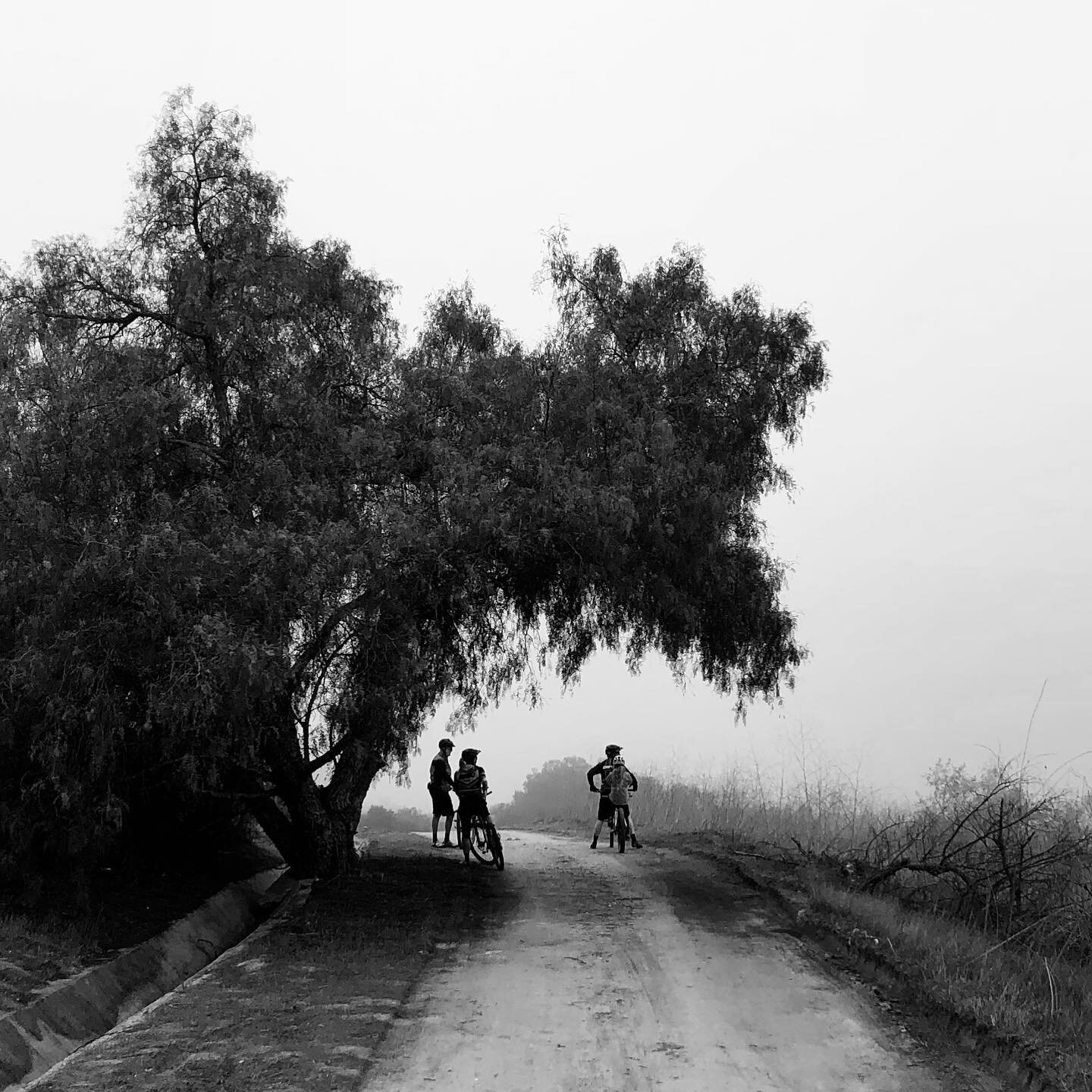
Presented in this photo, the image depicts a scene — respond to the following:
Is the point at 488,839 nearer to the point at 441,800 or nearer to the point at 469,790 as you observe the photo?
the point at 469,790

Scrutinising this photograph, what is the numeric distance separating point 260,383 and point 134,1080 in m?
8.14

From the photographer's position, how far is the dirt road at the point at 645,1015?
673cm

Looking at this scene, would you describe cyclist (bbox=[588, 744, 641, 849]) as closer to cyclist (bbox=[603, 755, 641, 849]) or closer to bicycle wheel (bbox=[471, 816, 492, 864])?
cyclist (bbox=[603, 755, 641, 849])

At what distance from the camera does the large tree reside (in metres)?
10.3

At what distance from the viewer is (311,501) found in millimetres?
11531

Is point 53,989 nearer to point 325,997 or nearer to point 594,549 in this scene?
point 325,997

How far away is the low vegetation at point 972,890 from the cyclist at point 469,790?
4.06m

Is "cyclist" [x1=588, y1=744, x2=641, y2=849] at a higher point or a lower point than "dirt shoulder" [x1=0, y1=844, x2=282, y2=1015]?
higher

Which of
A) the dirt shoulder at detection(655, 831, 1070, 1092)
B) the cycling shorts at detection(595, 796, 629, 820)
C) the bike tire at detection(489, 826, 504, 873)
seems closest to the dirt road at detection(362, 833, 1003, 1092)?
the dirt shoulder at detection(655, 831, 1070, 1092)

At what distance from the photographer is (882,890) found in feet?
43.0

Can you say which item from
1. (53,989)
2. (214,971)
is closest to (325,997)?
(214,971)

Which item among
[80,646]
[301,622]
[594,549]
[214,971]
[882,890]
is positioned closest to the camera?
[214,971]

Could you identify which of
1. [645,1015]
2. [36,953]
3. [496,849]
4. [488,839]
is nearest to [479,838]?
[488,839]

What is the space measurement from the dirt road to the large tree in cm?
321
